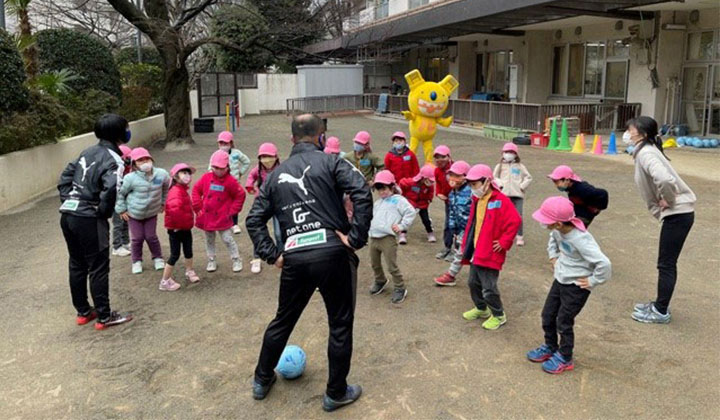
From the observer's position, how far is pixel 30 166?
10625mm

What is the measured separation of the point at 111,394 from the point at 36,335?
1.45 metres

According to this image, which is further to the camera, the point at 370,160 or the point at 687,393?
the point at 370,160

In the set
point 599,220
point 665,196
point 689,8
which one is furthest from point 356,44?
point 665,196

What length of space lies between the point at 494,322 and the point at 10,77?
9275 mm

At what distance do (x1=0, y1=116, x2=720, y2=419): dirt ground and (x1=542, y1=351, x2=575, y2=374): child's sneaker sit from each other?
0.22 feet

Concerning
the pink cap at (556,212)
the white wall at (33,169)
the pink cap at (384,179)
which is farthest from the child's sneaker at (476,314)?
the white wall at (33,169)

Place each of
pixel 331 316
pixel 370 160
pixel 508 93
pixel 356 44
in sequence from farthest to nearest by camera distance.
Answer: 1. pixel 356 44
2. pixel 508 93
3. pixel 370 160
4. pixel 331 316

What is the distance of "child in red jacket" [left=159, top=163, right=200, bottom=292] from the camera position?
5855mm

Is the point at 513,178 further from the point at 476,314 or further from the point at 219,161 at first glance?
the point at 219,161

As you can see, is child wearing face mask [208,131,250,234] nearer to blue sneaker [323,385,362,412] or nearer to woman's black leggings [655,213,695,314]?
blue sneaker [323,385,362,412]

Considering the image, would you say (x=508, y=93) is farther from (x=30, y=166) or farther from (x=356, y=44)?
(x=30, y=166)

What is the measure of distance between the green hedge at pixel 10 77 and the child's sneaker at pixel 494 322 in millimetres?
9072

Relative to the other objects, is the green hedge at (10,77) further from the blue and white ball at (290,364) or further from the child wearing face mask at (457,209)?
the blue and white ball at (290,364)

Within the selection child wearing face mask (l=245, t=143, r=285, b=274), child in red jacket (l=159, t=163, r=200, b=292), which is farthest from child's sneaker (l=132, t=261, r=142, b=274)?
child wearing face mask (l=245, t=143, r=285, b=274)
